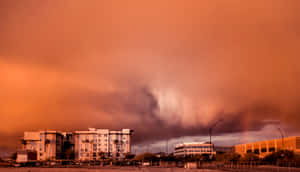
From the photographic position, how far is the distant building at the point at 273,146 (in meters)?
142

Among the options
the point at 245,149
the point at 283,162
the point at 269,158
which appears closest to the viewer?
the point at 283,162

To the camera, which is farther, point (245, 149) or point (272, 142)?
point (245, 149)

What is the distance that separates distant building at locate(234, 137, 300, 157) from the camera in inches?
5571

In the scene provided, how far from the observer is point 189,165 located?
115500mm

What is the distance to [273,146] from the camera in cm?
16362

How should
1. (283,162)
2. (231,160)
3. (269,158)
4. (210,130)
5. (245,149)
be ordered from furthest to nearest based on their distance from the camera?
1. (245,149)
2. (231,160)
3. (269,158)
4. (283,162)
5. (210,130)

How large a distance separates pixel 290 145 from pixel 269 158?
589 inches

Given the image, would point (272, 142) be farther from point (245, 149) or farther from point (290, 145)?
point (245, 149)

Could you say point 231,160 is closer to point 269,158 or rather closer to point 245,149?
point 269,158

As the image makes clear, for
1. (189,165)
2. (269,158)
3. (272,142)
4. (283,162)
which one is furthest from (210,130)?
(272,142)

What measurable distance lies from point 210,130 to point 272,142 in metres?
86.6

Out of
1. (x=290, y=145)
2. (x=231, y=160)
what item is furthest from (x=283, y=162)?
(x=231, y=160)

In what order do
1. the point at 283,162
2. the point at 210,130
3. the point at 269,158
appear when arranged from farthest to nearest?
the point at 269,158 < the point at 283,162 < the point at 210,130

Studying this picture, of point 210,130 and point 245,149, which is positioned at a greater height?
point 210,130
